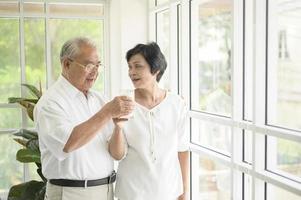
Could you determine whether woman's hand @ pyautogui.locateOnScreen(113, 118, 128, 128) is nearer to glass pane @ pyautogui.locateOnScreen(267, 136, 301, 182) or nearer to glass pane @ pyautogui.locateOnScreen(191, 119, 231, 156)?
glass pane @ pyautogui.locateOnScreen(267, 136, 301, 182)

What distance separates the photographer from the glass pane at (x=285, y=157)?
2136 millimetres

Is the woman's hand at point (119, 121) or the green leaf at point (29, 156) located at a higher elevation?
the woman's hand at point (119, 121)

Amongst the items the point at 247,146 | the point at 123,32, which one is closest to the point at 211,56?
the point at 247,146

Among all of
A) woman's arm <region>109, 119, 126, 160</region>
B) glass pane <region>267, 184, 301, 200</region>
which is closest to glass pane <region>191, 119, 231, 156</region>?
glass pane <region>267, 184, 301, 200</region>

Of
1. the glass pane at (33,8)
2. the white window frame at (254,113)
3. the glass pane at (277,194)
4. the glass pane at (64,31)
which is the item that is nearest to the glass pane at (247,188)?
the white window frame at (254,113)

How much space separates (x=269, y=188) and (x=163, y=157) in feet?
2.39

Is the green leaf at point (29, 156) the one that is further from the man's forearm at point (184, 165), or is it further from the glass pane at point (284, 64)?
the glass pane at point (284, 64)

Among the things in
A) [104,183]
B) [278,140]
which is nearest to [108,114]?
[104,183]

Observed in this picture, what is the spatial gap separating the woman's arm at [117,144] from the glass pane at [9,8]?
2.68 meters

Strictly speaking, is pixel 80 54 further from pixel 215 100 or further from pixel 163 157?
pixel 215 100

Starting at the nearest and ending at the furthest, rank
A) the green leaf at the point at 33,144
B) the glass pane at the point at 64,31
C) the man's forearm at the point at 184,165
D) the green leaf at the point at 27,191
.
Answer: the man's forearm at the point at 184,165
the green leaf at the point at 33,144
the green leaf at the point at 27,191
the glass pane at the point at 64,31

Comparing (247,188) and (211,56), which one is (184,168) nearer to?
(247,188)

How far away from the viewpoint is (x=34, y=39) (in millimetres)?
4215

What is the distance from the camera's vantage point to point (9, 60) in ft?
13.7
